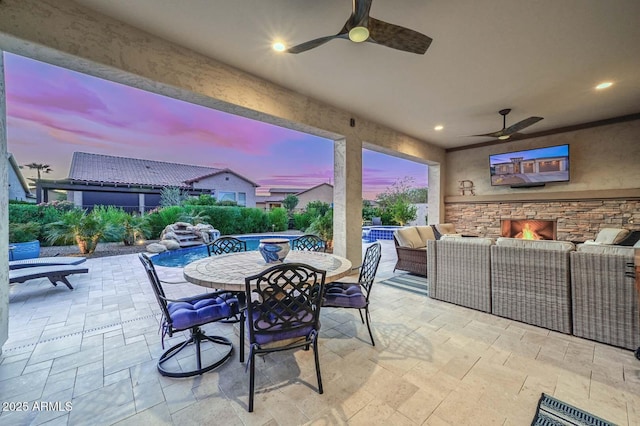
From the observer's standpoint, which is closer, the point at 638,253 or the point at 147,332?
the point at 638,253

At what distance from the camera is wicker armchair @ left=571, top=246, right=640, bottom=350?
214 centimetres

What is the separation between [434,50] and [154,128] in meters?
11.3

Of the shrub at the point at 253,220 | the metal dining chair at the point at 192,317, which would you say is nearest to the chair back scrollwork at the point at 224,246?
the metal dining chair at the point at 192,317

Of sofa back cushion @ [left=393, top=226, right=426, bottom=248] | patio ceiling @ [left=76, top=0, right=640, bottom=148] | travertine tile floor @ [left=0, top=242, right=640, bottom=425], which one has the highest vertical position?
patio ceiling @ [left=76, top=0, right=640, bottom=148]

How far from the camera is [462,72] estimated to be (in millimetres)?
3131

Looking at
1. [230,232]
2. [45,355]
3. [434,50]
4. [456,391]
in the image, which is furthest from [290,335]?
[230,232]

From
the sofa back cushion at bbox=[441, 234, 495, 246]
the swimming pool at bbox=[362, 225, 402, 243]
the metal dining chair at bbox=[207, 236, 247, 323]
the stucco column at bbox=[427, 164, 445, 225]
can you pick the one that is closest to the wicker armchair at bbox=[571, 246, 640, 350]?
the sofa back cushion at bbox=[441, 234, 495, 246]

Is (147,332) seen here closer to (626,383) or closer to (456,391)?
(456,391)

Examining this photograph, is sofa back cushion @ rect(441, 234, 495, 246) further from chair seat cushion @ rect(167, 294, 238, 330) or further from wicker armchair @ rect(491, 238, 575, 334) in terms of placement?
chair seat cushion @ rect(167, 294, 238, 330)

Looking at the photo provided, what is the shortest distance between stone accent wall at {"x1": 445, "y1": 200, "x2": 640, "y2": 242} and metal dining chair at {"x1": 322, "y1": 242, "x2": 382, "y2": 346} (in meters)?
5.53

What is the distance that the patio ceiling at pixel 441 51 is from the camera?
82.7 inches

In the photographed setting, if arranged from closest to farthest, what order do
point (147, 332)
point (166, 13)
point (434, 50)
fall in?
point (166, 13), point (147, 332), point (434, 50)

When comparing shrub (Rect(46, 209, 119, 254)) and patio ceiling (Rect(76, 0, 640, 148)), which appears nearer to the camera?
patio ceiling (Rect(76, 0, 640, 148))

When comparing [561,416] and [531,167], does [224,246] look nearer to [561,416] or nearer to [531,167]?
[561,416]
